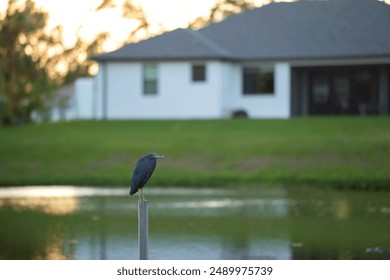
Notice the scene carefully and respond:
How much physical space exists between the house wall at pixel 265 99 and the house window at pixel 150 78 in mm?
2067

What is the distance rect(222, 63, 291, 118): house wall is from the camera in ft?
101

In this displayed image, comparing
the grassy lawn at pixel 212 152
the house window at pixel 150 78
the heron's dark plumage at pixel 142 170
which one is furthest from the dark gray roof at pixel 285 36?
the heron's dark plumage at pixel 142 170

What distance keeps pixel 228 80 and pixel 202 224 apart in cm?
1632

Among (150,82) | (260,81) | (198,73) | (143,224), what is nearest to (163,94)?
(150,82)

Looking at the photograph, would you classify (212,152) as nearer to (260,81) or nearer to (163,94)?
(163,94)

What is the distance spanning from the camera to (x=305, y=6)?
17859mm

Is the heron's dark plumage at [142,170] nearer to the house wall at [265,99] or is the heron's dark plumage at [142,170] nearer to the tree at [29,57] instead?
the house wall at [265,99]

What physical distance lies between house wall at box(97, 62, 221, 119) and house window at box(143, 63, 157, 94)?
0.48 ft

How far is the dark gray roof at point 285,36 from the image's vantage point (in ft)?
54.9

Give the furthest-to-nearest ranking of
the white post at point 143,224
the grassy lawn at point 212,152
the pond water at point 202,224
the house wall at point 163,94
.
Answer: the house wall at point 163,94, the grassy lawn at point 212,152, the pond water at point 202,224, the white post at point 143,224

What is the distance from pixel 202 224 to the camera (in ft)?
50.0

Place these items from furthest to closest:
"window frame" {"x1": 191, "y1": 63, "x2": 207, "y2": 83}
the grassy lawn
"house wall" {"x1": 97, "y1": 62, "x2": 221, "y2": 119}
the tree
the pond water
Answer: the tree < "window frame" {"x1": 191, "y1": 63, "x2": 207, "y2": 83} < "house wall" {"x1": 97, "y1": 62, "x2": 221, "y2": 119} < the grassy lawn < the pond water

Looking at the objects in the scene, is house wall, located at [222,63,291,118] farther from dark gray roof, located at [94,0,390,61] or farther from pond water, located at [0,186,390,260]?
pond water, located at [0,186,390,260]

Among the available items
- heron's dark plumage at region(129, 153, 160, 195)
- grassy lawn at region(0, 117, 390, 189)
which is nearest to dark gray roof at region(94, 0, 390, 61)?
grassy lawn at region(0, 117, 390, 189)
